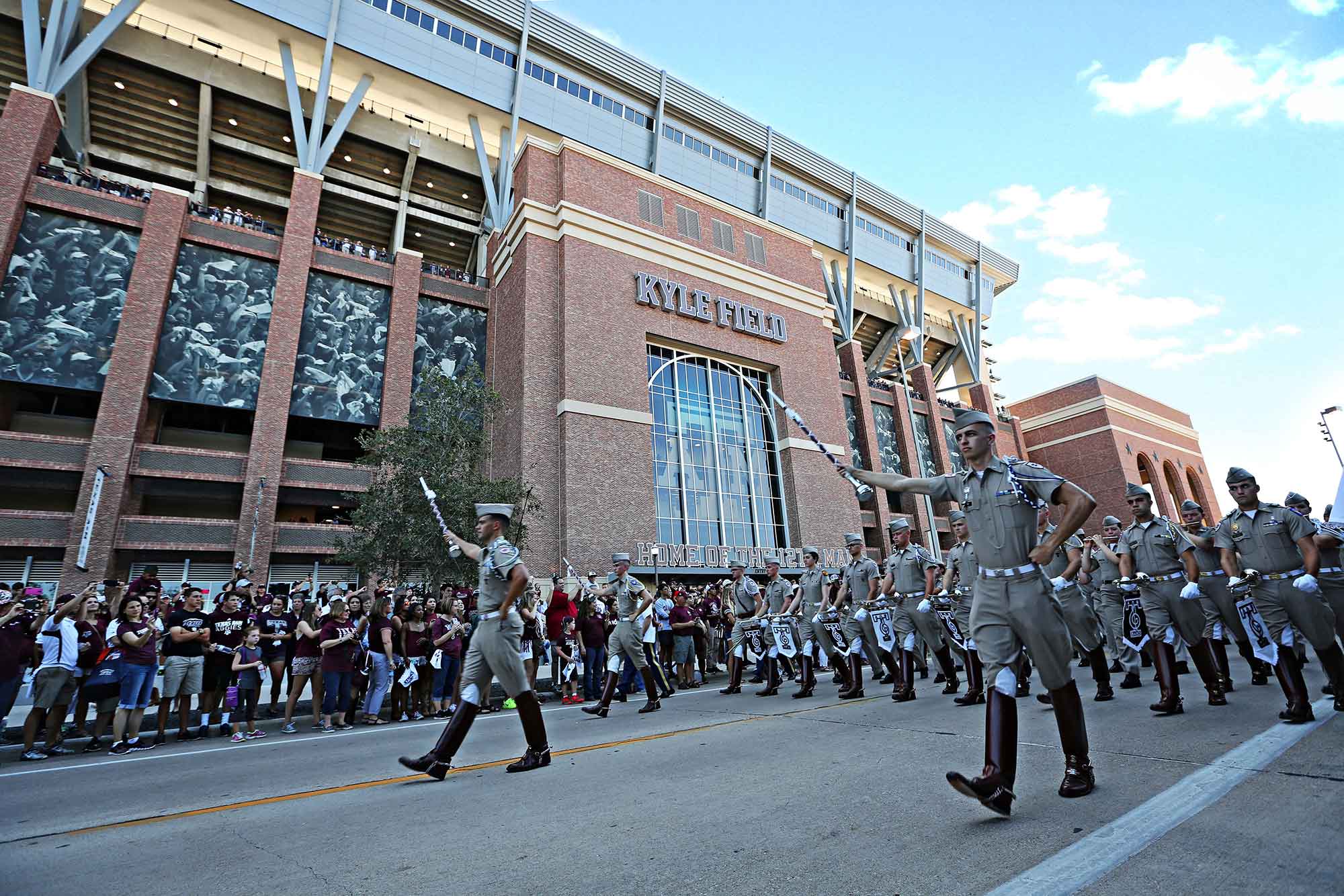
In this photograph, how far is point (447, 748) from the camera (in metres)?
4.98

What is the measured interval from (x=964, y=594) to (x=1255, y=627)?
2886mm

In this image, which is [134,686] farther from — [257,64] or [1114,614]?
[257,64]

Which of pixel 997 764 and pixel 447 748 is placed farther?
A: pixel 447 748

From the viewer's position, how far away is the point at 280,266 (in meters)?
27.2

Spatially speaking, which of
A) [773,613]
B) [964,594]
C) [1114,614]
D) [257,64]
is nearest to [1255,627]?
[1114,614]

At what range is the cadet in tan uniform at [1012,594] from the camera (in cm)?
348

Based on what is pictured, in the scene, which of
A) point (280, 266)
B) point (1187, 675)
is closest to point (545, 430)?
point (280, 266)

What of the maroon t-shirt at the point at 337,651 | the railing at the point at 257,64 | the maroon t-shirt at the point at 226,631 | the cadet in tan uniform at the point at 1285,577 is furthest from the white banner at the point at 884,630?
the railing at the point at 257,64

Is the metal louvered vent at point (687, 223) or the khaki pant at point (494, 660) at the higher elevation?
the metal louvered vent at point (687, 223)

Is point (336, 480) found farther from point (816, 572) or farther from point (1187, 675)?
point (1187, 675)

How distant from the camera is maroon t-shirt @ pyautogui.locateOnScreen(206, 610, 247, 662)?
361 inches

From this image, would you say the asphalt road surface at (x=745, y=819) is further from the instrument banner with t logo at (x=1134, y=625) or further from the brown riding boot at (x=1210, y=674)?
the instrument banner with t logo at (x=1134, y=625)

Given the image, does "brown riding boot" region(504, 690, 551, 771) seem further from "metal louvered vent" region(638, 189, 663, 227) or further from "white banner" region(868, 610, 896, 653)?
"metal louvered vent" region(638, 189, 663, 227)

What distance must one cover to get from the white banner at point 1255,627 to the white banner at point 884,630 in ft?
12.0
